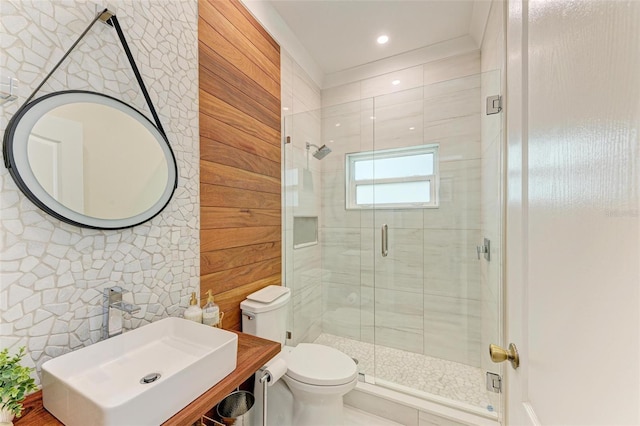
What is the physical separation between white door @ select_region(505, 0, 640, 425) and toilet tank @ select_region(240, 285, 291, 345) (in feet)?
4.20

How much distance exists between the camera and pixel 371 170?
2510 mm

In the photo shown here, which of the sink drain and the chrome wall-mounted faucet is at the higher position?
the chrome wall-mounted faucet

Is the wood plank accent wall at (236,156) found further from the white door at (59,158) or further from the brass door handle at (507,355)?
the brass door handle at (507,355)

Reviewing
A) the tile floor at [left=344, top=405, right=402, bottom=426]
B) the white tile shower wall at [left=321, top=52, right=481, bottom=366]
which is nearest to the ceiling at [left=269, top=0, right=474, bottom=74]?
the white tile shower wall at [left=321, top=52, right=481, bottom=366]

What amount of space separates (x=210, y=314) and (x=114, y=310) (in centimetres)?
44

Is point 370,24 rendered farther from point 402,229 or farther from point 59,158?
point 59,158

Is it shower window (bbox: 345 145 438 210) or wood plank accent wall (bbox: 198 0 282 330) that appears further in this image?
shower window (bbox: 345 145 438 210)

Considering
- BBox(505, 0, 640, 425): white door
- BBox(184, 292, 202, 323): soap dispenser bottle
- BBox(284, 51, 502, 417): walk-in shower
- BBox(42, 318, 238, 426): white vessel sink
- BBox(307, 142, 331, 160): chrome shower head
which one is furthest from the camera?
BBox(307, 142, 331, 160): chrome shower head

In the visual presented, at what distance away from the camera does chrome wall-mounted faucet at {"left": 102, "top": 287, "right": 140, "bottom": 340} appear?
961 millimetres

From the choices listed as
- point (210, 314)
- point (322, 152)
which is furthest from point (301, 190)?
point (210, 314)

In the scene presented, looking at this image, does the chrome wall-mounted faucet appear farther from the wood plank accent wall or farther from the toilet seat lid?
the toilet seat lid

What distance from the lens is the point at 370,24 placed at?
2064 millimetres

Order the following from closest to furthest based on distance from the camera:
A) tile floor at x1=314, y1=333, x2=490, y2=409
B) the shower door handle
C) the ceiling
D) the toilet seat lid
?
the toilet seat lid
tile floor at x1=314, y1=333, x2=490, y2=409
the ceiling
the shower door handle

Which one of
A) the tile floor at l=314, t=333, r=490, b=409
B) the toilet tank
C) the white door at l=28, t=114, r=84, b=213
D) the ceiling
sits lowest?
the tile floor at l=314, t=333, r=490, b=409
